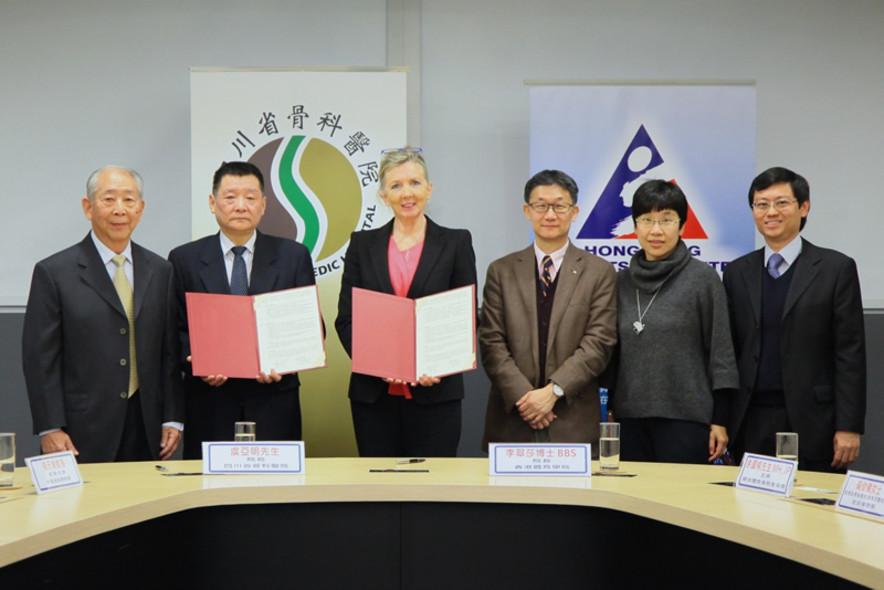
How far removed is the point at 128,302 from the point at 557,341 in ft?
5.27

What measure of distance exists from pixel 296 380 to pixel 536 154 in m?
1.82

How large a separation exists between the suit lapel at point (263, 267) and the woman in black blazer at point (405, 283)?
0.28 meters

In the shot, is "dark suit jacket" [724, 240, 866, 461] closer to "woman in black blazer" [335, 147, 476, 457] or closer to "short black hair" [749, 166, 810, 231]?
"short black hair" [749, 166, 810, 231]

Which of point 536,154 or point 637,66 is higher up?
point 637,66

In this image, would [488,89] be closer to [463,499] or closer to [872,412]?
[872,412]

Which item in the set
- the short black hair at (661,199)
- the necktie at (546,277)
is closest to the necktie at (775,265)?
the short black hair at (661,199)

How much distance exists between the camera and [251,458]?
2525mm

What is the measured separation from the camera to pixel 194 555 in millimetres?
2326

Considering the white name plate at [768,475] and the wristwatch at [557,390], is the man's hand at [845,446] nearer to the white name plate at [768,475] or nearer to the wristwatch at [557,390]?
the wristwatch at [557,390]

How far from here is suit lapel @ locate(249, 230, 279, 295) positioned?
3.51 metres

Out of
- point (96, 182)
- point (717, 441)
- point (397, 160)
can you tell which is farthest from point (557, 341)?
point (96, 182)

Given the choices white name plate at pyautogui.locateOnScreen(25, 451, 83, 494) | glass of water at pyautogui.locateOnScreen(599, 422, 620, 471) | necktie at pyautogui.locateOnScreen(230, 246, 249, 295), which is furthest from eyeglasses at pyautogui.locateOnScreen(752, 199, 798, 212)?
white name plate at pyautogui.locateOnScreen(25, 451, 83, 494)

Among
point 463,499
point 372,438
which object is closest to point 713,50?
point 372,438

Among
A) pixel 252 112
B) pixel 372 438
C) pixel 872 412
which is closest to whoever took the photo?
pixel 372 438
